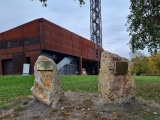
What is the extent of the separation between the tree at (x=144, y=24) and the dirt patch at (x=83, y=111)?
25.6 ft

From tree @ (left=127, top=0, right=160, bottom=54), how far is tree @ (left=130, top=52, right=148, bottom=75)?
55290 mm

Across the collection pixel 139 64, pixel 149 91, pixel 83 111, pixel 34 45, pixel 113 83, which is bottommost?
pixel 83 111

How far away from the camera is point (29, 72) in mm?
44125

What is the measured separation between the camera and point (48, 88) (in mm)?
9289

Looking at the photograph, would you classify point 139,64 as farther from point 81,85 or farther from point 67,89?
point 67,89

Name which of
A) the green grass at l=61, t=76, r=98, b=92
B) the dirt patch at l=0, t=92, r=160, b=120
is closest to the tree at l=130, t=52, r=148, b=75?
the green grass at l=61, t=76, r=98, b=92

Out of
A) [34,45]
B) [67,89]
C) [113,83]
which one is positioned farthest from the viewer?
[34,45]

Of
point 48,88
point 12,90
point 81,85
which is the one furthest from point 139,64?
point 48,88

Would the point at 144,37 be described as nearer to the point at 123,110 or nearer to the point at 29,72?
the point at 123,110

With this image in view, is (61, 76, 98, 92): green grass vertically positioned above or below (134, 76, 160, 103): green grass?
above

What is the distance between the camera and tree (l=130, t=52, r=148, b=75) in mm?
72750

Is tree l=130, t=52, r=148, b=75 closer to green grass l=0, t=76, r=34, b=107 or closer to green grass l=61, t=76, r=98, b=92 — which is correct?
green grass l=61, t=76, r=98, b=92

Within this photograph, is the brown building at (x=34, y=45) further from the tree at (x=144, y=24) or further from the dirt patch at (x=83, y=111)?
the dirt patch at (x=83, y=111)

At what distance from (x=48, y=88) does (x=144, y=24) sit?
954cm
